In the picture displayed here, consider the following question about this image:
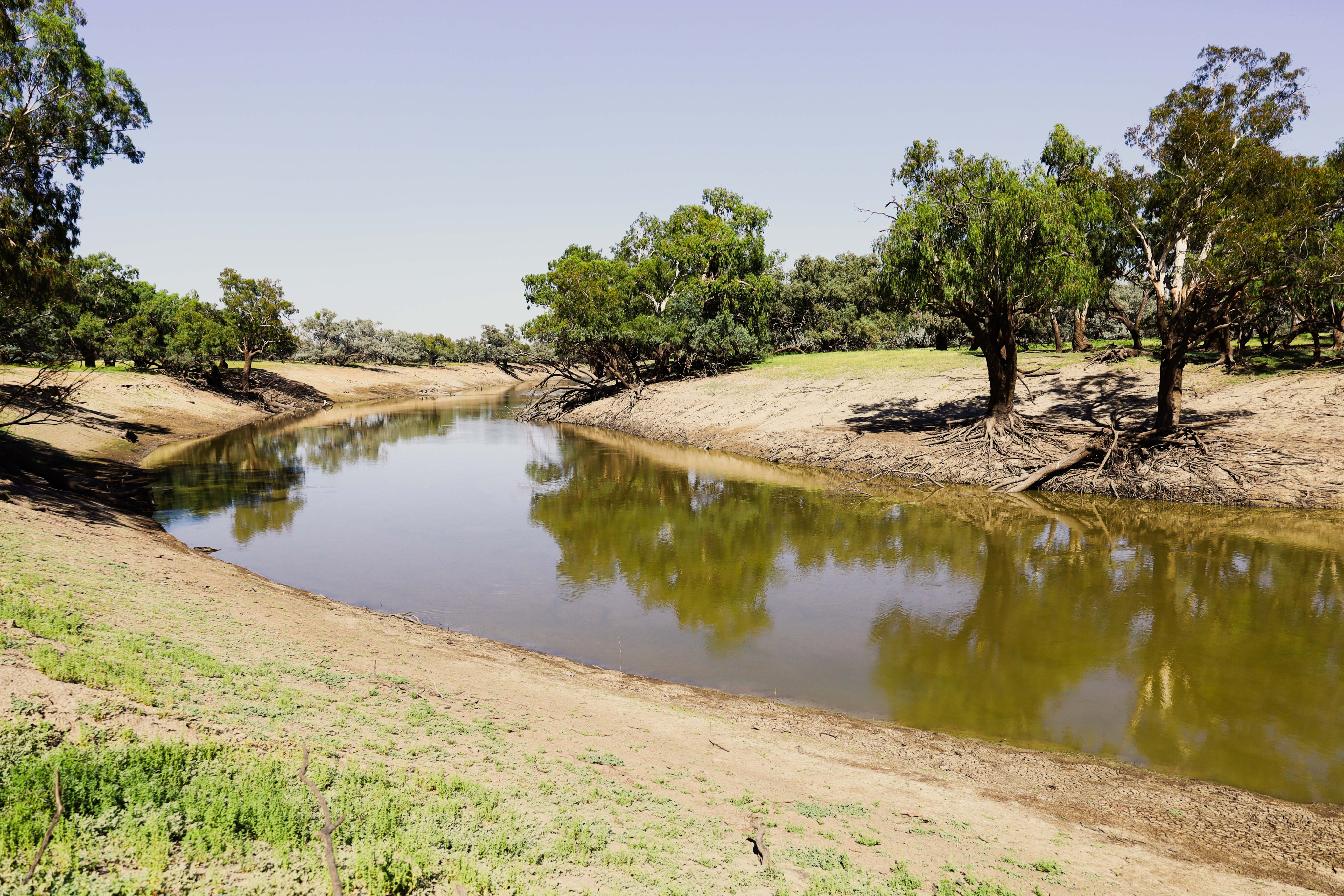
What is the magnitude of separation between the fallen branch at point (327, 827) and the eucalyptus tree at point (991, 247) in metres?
23.9

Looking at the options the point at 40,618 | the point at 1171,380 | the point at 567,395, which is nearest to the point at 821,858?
the point at 40,618

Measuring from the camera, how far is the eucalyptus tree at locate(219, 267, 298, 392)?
55.6 meters

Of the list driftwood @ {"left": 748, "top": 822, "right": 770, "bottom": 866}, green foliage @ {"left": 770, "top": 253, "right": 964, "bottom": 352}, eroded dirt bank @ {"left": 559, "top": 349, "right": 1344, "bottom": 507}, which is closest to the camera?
driftwood @ {"left": 748, "top": 822, "right": 770, "bottom": 866}

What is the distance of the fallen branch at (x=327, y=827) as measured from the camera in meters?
4.58

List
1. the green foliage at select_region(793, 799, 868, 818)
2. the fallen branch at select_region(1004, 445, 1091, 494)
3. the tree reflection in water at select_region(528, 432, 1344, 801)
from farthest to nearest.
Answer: the fallen branch at select_region(1004, 445, 1091, 494) < the tree reflection in water at select_region(528, 432, 1344, 801) < the green foliage at select_region(793, 799, 868, 818)

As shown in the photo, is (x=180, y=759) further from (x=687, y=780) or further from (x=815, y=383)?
(x=815, y=383)

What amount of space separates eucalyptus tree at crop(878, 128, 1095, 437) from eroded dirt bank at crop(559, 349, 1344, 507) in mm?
3370

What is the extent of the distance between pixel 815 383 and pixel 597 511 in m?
22.2

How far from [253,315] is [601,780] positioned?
61.3m

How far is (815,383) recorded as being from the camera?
139ft

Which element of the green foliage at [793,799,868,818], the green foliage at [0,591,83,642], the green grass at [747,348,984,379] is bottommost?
the green foliage at [793,799,868,818]

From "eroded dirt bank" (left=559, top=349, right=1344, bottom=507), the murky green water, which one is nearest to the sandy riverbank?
the murky green water

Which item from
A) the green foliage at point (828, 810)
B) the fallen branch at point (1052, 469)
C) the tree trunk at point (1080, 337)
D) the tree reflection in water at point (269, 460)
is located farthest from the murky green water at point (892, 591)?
the tree trunk at point (1080, 337)

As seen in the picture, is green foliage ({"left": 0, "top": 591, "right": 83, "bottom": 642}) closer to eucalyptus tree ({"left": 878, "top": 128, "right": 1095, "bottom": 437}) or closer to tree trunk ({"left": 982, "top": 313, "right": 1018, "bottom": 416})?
eucalyptus tree ({"left": 878, "top": 128, "right": 1095, "bottom": 437})
